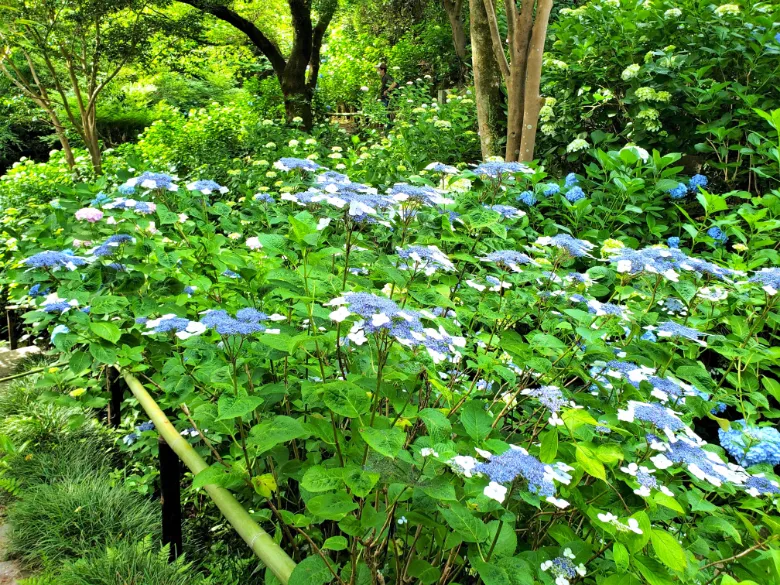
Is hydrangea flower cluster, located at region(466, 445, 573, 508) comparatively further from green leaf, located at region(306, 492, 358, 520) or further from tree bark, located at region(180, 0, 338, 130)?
tree bark, located at region(180, 0, 338, 130)

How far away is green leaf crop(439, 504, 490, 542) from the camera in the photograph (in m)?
0.90

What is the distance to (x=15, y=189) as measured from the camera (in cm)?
734

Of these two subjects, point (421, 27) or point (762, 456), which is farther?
point (421, 27)

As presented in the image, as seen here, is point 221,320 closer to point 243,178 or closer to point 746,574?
point 746,574

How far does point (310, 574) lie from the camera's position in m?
0.97

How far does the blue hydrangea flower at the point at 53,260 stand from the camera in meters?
1.47

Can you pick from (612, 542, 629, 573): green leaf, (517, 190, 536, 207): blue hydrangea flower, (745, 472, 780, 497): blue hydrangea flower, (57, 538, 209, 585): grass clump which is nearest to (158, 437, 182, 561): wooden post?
(57, 538, 209, 585): grass clump

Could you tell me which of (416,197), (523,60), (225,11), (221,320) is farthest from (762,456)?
(225,11)

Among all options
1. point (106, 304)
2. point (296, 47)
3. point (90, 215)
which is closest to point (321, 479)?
point (106, 304)

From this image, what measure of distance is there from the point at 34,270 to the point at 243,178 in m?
3.00

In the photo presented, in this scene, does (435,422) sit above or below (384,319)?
below

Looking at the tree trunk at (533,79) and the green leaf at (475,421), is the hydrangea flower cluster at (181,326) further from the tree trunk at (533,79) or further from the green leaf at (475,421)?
the tree trunk at (533,79)

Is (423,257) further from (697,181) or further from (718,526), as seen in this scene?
(697,181)

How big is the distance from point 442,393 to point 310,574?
44cm
